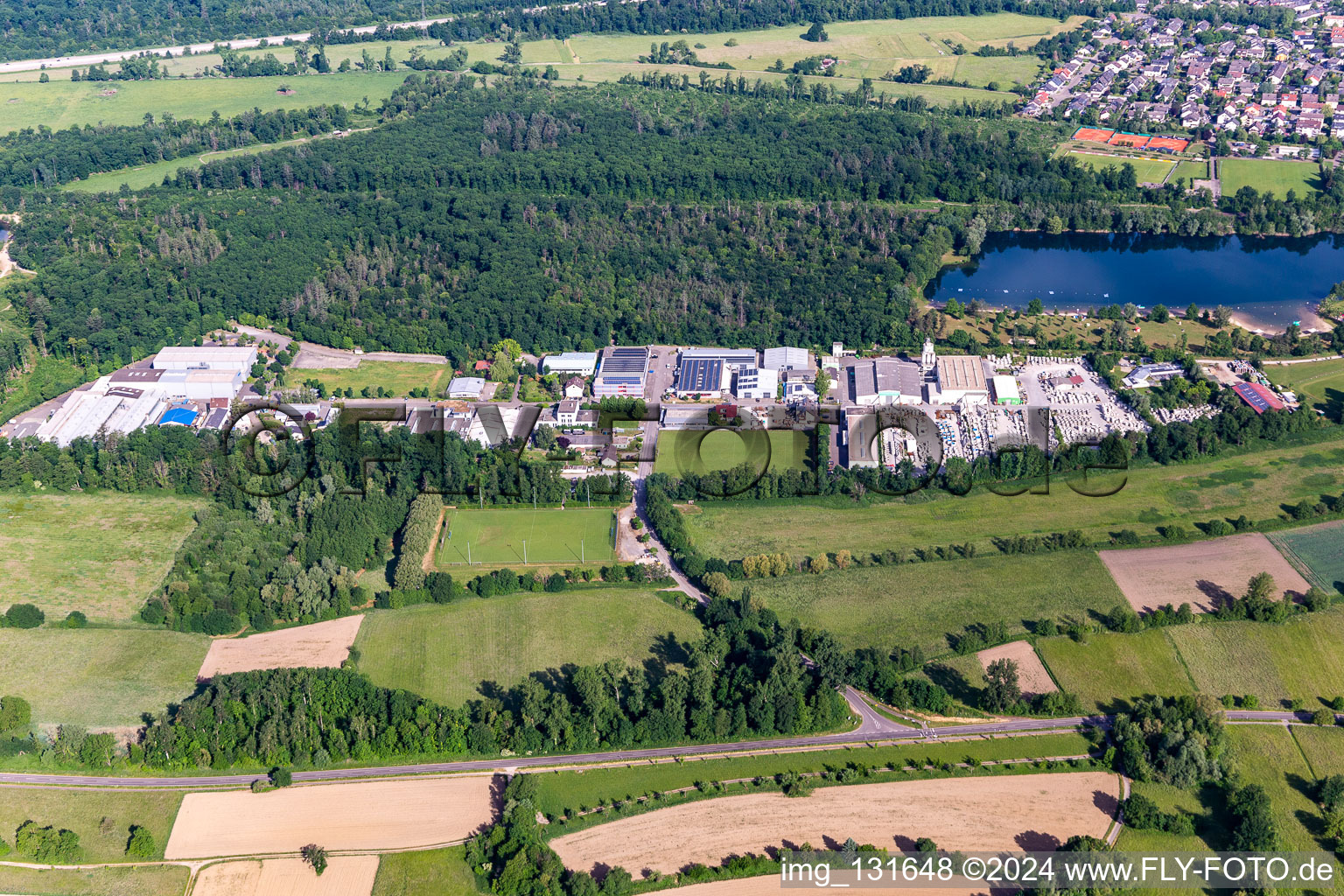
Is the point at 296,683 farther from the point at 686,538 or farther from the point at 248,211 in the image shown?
the point at 248,211

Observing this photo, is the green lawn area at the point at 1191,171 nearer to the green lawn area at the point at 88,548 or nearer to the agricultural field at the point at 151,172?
the agricultural field at the point at 151,172

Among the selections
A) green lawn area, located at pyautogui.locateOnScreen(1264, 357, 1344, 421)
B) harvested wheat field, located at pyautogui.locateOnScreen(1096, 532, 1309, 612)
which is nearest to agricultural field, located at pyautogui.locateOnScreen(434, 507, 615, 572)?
harvested wheat field, located at pyautogui.locateOnScreen(1096, 532, 1309, 612)

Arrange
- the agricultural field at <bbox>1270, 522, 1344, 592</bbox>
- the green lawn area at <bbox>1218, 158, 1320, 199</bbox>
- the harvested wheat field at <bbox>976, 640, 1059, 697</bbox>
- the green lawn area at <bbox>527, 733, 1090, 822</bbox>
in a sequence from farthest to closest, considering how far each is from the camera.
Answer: the green lawn area at <bbox>1218, 158, 1320, 199</bbox> → the agricultural field at <bbox>1270, 522, 1344, 592</bbox> → the harvested wheat field at <bbox>976, 640, 1059, 697</bbox> → the green lawn area at <bbox>527, 733, 1090, 822</bbox>

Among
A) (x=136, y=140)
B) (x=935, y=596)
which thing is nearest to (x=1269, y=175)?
(x=935, y=596)

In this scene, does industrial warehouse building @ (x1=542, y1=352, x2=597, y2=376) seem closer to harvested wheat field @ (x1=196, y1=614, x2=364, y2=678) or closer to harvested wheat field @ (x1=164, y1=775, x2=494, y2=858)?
harvested wheat field @ (x1=196, y1=614, x2=364, y2=678)

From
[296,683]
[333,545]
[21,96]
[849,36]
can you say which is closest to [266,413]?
[333,545]

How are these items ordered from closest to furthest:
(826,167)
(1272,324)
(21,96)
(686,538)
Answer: (686,538)
(1272,324)
(826,167)
(21,96)
